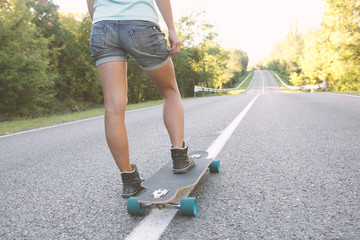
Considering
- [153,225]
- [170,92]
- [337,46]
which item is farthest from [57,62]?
[153,225]

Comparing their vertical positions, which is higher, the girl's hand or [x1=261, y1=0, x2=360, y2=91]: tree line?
[x1=261, y1=0, x2=360, y2=91]: tree line

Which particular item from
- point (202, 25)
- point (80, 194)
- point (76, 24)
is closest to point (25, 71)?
point (80, 194)

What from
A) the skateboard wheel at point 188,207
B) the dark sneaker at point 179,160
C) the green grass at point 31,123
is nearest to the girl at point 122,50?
the dark sneaker at point 179,160

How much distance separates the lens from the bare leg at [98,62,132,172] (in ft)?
6.45

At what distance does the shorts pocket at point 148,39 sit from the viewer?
1947 millimetres

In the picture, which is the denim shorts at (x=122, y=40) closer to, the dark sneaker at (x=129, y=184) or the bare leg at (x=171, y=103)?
the bare leg at (x=171, y=103)

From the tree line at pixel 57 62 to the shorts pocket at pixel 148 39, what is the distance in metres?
12.8

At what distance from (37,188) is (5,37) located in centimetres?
1365

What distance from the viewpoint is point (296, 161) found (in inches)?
112

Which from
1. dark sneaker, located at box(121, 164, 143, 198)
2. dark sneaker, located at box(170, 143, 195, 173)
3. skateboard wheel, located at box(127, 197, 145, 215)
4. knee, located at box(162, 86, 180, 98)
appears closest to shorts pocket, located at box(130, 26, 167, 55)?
knee, located at box(162, 86, 180, 98)

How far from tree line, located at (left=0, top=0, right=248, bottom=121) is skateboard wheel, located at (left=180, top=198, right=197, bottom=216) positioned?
526 inches

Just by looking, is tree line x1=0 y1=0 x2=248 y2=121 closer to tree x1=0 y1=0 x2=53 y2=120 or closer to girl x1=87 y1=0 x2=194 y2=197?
tree x1=0 y1=0 x2=53 y2=120

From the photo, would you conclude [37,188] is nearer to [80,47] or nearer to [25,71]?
[25,71]

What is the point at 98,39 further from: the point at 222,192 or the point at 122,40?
the point at 222,192
